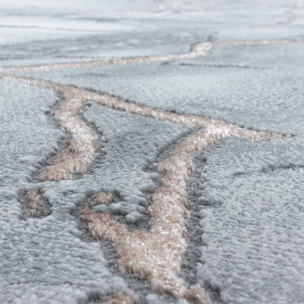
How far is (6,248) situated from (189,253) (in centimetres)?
20

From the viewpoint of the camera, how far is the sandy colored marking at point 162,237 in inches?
19.8

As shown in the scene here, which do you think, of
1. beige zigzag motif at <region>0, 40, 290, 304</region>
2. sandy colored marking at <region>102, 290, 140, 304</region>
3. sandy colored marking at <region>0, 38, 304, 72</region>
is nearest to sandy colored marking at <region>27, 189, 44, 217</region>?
beige zigzag motif at <region>0, 40, 290, 304</region>

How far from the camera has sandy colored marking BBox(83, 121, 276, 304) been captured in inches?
19.8

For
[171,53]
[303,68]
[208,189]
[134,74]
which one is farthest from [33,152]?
[171,53]

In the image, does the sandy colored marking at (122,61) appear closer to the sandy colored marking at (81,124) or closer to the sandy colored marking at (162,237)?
the sandy colored marking at (81,124)

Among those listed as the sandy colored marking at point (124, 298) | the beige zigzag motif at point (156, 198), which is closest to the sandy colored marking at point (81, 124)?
the beige zigzag motif at point (156, 198)

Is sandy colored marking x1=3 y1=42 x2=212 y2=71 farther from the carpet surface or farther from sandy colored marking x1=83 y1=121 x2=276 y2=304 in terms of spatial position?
sandy colored marking x1=83 y1=121 x2=276 y2=304

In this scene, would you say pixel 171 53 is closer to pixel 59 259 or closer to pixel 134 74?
pixel 134 74

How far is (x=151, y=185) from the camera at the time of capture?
0.71 metres

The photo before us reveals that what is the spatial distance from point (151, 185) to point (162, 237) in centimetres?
14

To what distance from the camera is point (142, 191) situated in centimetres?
70

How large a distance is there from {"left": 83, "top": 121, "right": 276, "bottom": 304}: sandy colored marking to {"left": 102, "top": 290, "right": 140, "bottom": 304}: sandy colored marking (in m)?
0.02

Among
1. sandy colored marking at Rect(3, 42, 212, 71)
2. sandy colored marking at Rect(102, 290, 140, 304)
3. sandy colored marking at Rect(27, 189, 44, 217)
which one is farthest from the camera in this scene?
sandy colored marking at Rect(3, 42, 212, 71)

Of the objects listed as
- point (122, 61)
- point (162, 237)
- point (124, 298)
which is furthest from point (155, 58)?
point (124, 298)
